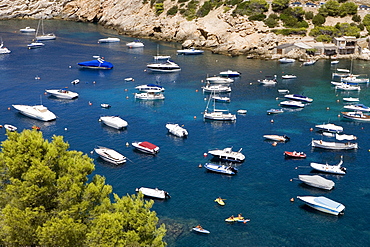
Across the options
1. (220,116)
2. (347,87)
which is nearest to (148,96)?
(220,116)

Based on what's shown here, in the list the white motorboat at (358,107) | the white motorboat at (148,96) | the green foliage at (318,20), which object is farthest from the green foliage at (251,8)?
the white motorboat at (358,107)

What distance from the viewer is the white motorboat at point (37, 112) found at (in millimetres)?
95000

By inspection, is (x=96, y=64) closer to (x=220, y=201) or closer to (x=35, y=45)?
(x=35, y=45)

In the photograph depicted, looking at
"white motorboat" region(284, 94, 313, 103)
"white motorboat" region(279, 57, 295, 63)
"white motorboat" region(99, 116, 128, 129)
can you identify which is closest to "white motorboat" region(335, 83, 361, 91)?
"white motorboat" region(284, 94, 313, 103)

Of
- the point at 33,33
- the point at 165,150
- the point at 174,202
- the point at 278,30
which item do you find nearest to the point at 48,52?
the point at 33,33

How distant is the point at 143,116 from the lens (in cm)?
10038

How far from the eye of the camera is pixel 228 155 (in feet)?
261

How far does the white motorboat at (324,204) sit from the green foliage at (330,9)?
122 metres

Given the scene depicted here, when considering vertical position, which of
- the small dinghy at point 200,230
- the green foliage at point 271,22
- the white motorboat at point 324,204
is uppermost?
the green foliage at point 271,22

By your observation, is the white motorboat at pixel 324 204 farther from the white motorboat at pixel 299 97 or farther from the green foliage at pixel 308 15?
the green foliage at pixel 308 15

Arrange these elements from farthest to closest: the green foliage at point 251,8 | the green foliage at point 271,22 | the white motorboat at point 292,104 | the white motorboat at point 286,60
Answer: the green foliage at point 251,8
the green foliage at point 271,22
the white motorboat at point 286,60
the white motorboat at point 292,104

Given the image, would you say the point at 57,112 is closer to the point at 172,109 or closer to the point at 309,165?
the point at 172,109

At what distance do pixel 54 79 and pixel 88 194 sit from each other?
86.2 m

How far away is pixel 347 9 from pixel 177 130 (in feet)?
369
